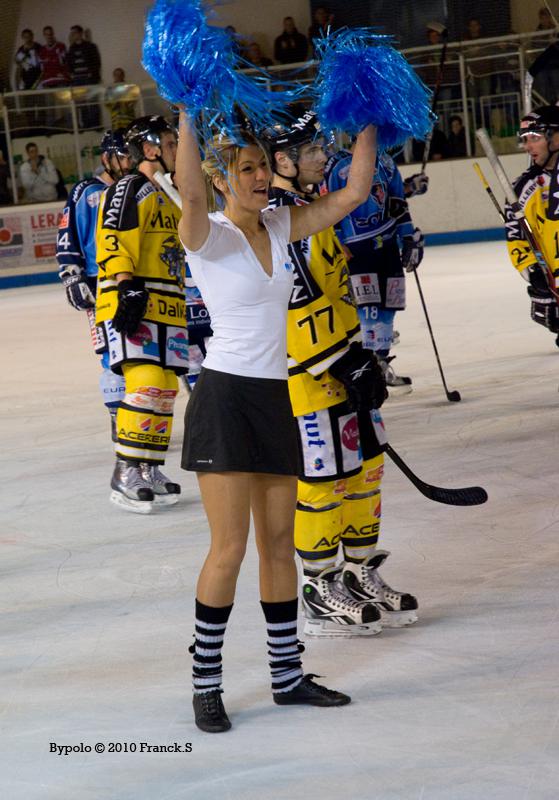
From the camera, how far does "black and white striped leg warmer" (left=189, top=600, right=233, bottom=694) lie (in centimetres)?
277

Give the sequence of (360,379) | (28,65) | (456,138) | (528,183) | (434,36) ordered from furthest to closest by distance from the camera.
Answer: (28,65) < (434,36) < (456,138) < (528,183) < (360,379)

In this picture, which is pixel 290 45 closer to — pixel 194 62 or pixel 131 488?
pixel 131 488

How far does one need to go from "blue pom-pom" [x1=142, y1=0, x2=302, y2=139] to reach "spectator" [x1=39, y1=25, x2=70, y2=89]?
51.3 ft

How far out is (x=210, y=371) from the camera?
2.74 metres

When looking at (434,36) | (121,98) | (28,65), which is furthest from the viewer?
(28,65)

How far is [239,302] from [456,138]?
1336 centimetres

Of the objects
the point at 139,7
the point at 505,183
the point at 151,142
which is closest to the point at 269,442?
the point at 151,142

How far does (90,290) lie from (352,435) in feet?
8.81

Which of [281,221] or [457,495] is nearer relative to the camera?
[281,221]

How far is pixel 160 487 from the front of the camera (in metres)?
5.04

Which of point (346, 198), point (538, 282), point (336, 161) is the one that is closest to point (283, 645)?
point (346, 198)

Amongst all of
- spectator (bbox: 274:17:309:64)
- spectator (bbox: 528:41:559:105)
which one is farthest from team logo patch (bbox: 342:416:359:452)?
spectator (bbox: 274:17:309:64)

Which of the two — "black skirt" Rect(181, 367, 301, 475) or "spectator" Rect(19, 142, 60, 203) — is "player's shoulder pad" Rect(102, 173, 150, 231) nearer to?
"black skirt" Rect(181, 367, 301, 475)

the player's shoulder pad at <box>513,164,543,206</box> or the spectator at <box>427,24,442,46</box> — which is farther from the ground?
the spectator at <box>427,24,442,46</box>
